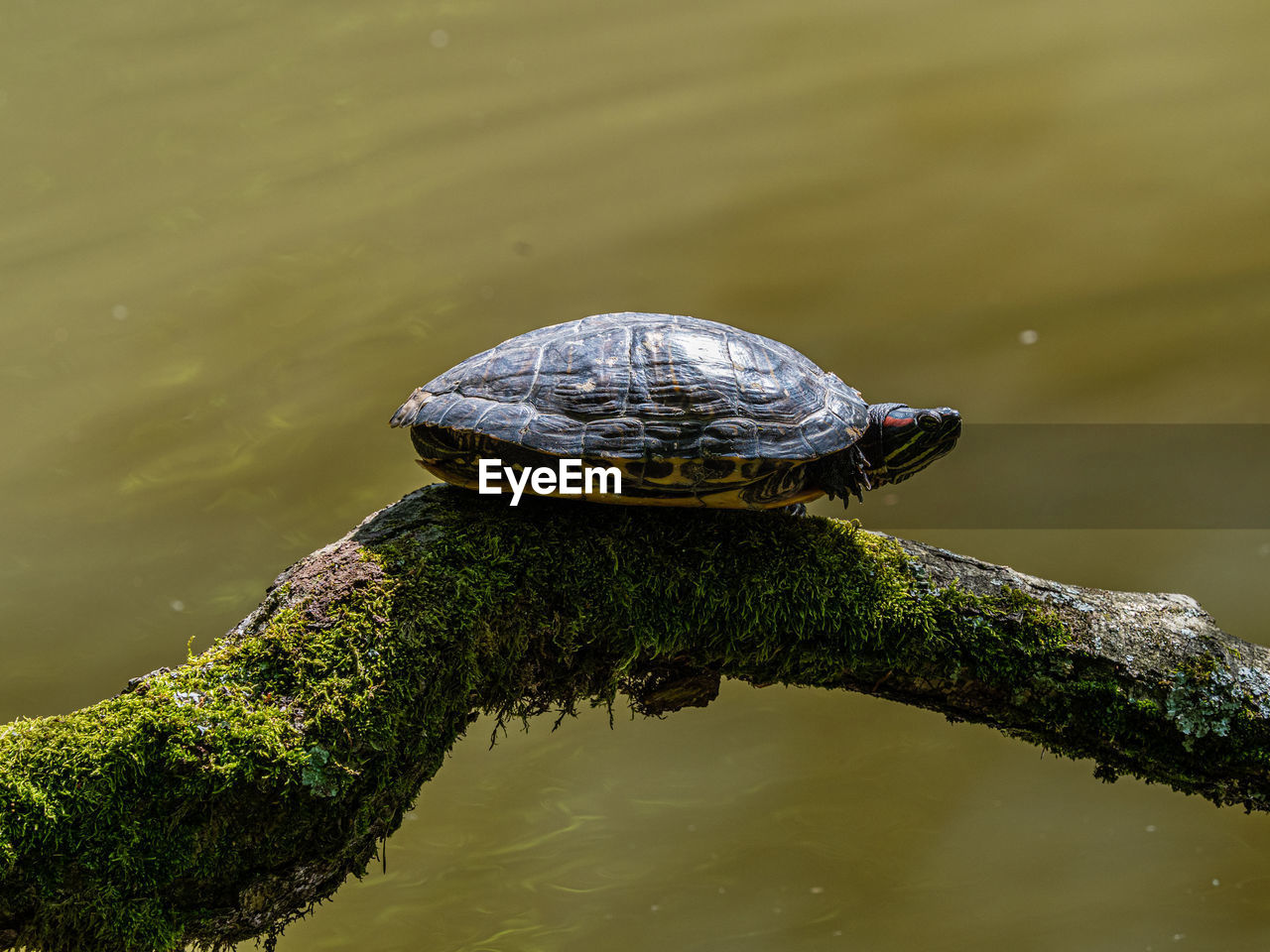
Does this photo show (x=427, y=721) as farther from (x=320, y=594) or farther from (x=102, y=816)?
(x=102, y=816)

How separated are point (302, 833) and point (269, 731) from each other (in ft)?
1.06

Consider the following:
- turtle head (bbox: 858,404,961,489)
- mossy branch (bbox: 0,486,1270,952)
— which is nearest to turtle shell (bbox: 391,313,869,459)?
→ turtle head (bbox: 858,404,961,489)

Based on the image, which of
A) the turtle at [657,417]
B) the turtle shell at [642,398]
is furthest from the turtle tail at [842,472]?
the turtle shell at [642,398]

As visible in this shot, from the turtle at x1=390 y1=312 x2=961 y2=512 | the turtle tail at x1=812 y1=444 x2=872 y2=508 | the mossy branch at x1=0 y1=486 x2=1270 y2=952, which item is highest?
the turtle at x1=390 y1=312 x2=961 y2=512

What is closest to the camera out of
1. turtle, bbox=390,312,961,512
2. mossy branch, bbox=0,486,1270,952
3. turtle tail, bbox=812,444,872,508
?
mossy branch, bbox=0,486,1270,952

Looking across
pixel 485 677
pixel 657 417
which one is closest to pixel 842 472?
pixel 657 417

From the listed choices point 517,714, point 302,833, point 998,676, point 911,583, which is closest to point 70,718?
point 302,833

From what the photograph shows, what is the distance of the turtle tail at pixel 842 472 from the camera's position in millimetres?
3418

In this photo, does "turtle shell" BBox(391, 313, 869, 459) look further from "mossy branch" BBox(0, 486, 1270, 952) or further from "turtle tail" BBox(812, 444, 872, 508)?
"mossy branch" BBox(0, 486, 1270, 952)

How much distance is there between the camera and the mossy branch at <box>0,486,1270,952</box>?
2.52 m

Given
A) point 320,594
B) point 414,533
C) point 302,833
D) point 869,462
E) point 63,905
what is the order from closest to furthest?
point 63,905 → point 302,833 → point 320,594 → point 414,533 → point 869,462

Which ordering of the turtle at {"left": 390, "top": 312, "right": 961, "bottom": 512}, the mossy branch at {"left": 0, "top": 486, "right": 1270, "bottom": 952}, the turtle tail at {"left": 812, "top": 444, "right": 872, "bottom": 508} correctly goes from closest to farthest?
the mossy branch at {"left": 0, "top": 486, "right": 1270, "bottom": 952} < the turtle at {"left": 390, "top": 312, "right": 961, "bottom": 512} < the turtle tail at {"left": 812, "top": 444, "right": 872, "bottom": 508}

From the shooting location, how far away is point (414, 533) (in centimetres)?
314

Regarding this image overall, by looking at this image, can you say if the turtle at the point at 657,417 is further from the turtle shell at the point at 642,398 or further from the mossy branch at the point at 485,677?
the mossy branch at the point at 485,677
